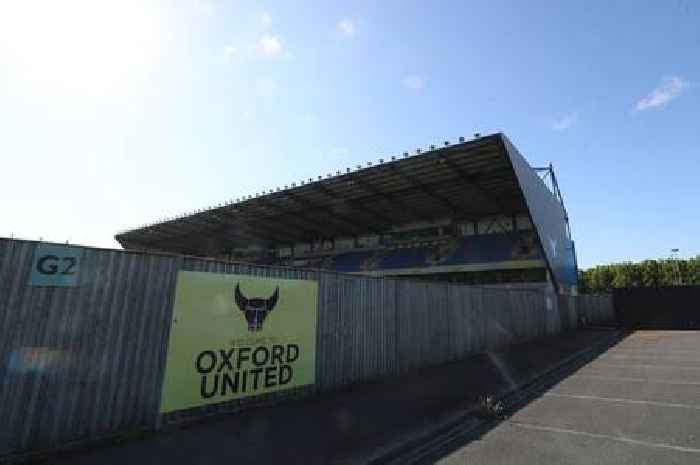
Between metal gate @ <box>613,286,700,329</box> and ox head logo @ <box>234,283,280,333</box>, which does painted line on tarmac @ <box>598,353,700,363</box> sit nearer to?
ox head logo @ <box>234,283,280,333</box>

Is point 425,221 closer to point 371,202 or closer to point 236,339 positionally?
point 371,202

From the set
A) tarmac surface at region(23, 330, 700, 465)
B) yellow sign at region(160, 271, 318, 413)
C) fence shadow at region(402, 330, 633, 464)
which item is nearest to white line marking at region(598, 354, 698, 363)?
fence shadow at region(402, 330, 633, 464)

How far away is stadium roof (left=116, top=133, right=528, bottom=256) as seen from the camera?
27.8 m

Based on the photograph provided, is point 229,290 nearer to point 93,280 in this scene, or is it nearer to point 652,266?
point 93,280

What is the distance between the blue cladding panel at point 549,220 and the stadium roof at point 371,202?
0.73 meters

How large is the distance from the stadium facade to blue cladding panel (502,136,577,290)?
0.35ft

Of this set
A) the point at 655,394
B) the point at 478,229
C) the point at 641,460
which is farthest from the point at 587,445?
the point at 478,229

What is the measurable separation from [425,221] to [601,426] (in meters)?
34.6

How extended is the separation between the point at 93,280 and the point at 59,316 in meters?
0.68

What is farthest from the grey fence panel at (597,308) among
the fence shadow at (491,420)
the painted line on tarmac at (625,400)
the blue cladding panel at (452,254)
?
the painted line on tarmac at (625,400)

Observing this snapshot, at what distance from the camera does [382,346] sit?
468 inches

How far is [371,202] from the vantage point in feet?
117

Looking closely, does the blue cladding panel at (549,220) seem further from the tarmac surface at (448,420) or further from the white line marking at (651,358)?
the tarmac surface at (448,420)

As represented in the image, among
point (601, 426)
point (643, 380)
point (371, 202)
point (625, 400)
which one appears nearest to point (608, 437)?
point (601, 426)
